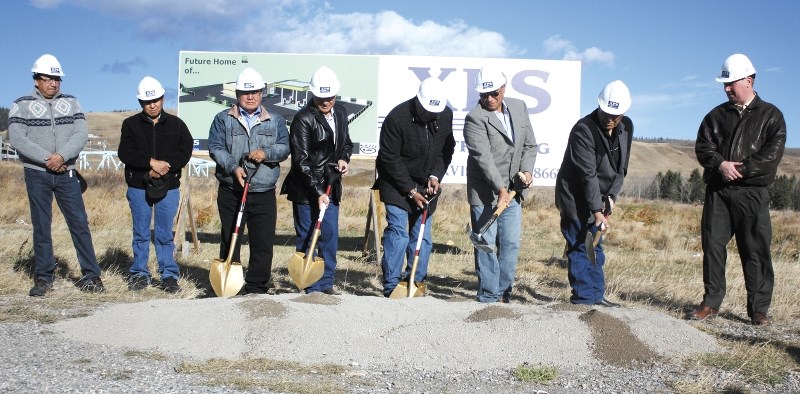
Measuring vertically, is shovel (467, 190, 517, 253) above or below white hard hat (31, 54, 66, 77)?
below

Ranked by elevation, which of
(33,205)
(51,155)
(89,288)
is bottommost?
(89,288)

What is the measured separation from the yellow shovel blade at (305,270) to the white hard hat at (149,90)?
7.36 ft

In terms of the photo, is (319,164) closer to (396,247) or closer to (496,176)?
(396,247)

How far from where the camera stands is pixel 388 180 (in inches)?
286

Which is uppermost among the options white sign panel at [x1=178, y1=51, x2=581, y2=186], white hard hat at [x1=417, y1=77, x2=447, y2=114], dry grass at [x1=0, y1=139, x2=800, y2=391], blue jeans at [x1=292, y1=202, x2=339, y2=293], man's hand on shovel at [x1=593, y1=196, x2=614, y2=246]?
white sign panel at [x1=178, y1=51, x2=581, y2=186]

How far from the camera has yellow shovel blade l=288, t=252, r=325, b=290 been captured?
7.05 meters

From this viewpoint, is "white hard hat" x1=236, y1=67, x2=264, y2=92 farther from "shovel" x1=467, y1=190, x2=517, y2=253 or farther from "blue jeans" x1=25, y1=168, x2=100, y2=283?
"shovel" x1=467, y1=190, x2=517, y2=253

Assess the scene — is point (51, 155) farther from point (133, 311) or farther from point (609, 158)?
point (609, 158)

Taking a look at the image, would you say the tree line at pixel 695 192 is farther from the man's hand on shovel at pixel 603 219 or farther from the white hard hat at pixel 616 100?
the white hard hat at pixel 616 100

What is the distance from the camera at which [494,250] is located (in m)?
7.22

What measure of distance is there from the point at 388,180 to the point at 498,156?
97 cm

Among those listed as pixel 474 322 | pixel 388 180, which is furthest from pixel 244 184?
pixel 474 322

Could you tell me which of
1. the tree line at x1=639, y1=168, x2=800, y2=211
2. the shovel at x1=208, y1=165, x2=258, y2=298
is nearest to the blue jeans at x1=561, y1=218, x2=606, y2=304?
the shovel at x1=208, y1=165, x2=258, y2=298

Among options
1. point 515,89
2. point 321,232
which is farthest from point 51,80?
point 515,89
